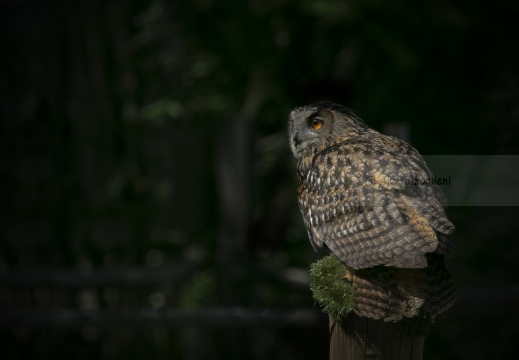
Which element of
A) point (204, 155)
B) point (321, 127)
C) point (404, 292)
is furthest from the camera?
point (204, 155)

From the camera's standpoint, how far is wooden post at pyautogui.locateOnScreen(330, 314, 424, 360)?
91.9 inches

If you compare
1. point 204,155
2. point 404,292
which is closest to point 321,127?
point 404,292

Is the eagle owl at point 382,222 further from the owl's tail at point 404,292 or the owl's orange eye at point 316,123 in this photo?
the owl's orange eye at point 316,123

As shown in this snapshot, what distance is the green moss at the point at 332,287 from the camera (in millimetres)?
2357

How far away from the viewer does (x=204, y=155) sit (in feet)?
20.8

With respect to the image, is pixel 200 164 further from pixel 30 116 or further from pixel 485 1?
pixel 485 1

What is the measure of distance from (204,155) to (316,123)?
134 inches

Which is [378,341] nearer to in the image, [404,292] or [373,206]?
[404,292]

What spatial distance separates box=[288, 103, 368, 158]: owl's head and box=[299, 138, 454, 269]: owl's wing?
0.50ft

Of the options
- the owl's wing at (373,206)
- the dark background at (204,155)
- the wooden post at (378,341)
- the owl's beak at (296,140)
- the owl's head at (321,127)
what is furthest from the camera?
the dark background at (204,155)

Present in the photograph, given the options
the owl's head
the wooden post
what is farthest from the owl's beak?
the wooden post

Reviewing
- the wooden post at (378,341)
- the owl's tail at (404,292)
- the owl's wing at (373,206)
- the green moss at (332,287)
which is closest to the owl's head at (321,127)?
the owl's wing at (373,206)

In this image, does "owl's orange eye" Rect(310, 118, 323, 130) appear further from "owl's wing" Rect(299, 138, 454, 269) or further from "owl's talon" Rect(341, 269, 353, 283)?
"owl's talon" Rect(341, 269, 353, 283)

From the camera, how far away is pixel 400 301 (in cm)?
223
